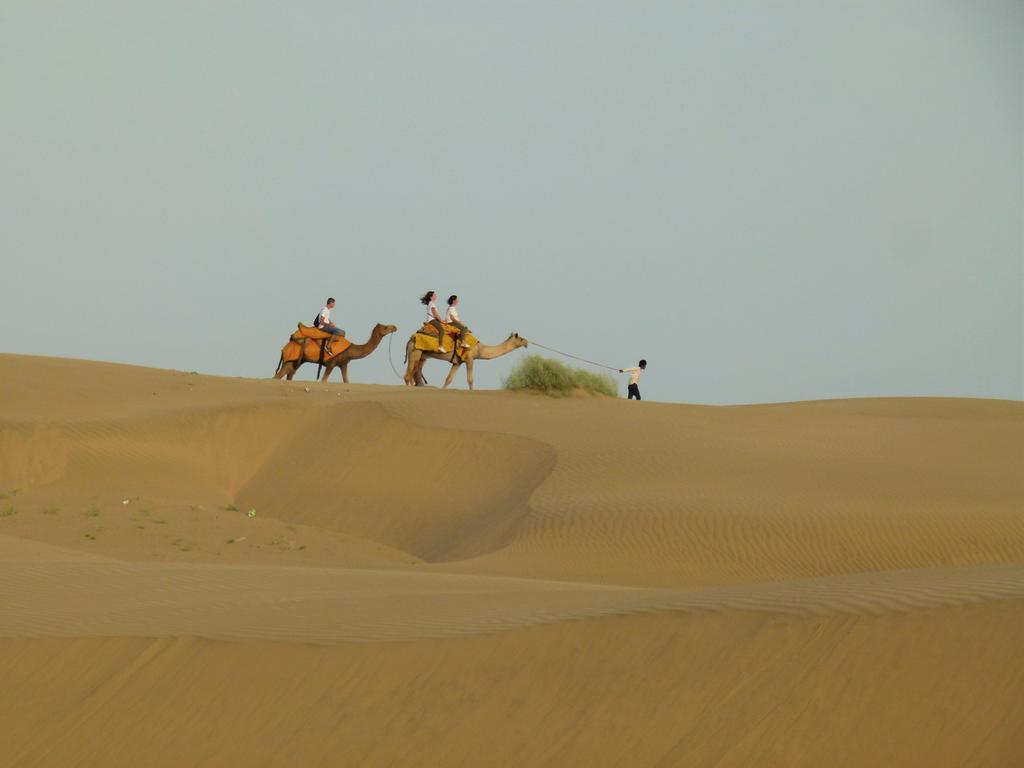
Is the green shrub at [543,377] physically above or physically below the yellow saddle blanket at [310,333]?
below

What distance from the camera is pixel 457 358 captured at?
2991cm

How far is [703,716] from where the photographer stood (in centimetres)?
666

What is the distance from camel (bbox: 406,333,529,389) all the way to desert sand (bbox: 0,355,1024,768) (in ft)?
8.58

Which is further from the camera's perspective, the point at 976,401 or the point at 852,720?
the point at 976,401

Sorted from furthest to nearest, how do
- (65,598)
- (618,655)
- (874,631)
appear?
1. (65,598)
2. (618,655)
3. (874,631)

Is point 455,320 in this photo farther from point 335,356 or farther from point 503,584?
point 503,584

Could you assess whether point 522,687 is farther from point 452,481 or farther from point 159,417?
point 159,417

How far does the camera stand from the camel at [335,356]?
3159cm

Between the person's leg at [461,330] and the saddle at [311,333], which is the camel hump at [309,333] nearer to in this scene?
the saddle at [311,333]

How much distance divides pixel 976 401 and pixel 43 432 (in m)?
20.0

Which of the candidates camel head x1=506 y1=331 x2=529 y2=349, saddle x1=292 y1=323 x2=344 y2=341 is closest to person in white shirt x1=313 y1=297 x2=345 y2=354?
saddle x1=292 y1=323 x2=344 y2=341

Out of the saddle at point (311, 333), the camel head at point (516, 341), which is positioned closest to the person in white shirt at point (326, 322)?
the saddle at point (311, 333)

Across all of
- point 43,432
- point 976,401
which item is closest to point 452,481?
point 43,432

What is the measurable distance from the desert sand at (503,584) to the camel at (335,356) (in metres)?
4.84
